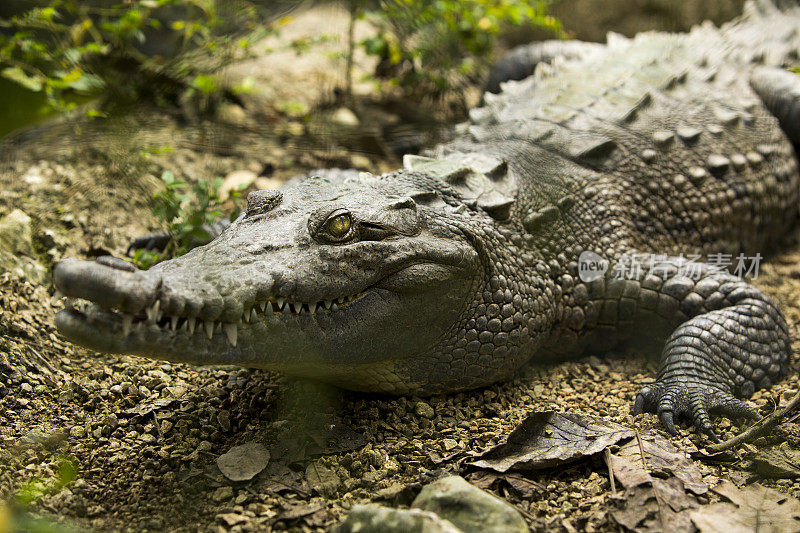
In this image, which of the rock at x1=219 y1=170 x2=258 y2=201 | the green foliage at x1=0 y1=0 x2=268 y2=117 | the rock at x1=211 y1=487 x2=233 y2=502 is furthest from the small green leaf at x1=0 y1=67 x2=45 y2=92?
the rock at x1=211 y1=487 x2=233 y2=502

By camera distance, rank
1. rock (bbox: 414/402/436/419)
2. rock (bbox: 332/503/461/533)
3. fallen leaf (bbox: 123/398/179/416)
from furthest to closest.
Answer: rock (bbox: 414/402/436/419)
fallen leaf (bbox: 123/398/179/416)
rock (bbox: 332/503/461/533)

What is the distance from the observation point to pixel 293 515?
2654 millimetres

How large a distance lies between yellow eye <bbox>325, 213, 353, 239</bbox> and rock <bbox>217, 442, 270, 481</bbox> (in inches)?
40.8

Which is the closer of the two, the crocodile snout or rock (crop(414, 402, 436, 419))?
the crocodile snout

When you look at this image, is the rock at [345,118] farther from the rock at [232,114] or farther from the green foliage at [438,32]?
the rock at [232,114]

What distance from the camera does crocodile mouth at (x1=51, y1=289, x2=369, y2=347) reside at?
2.50 metres

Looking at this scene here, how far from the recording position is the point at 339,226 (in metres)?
3.13

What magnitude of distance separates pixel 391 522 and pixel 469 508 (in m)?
0.33

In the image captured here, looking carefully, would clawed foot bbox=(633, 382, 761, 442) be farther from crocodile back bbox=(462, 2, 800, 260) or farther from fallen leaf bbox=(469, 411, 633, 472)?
crocodile back bbox=(462, 2, 800, 260)

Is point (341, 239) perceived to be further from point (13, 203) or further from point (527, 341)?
point (13, 203)

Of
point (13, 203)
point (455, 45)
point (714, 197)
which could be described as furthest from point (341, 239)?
point (455, 45)

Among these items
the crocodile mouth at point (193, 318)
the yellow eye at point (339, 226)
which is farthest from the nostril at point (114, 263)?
the yellow eye at point (339, 226)

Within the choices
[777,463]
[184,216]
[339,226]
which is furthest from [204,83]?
[777,463]

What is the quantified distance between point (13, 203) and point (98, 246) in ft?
2.04
